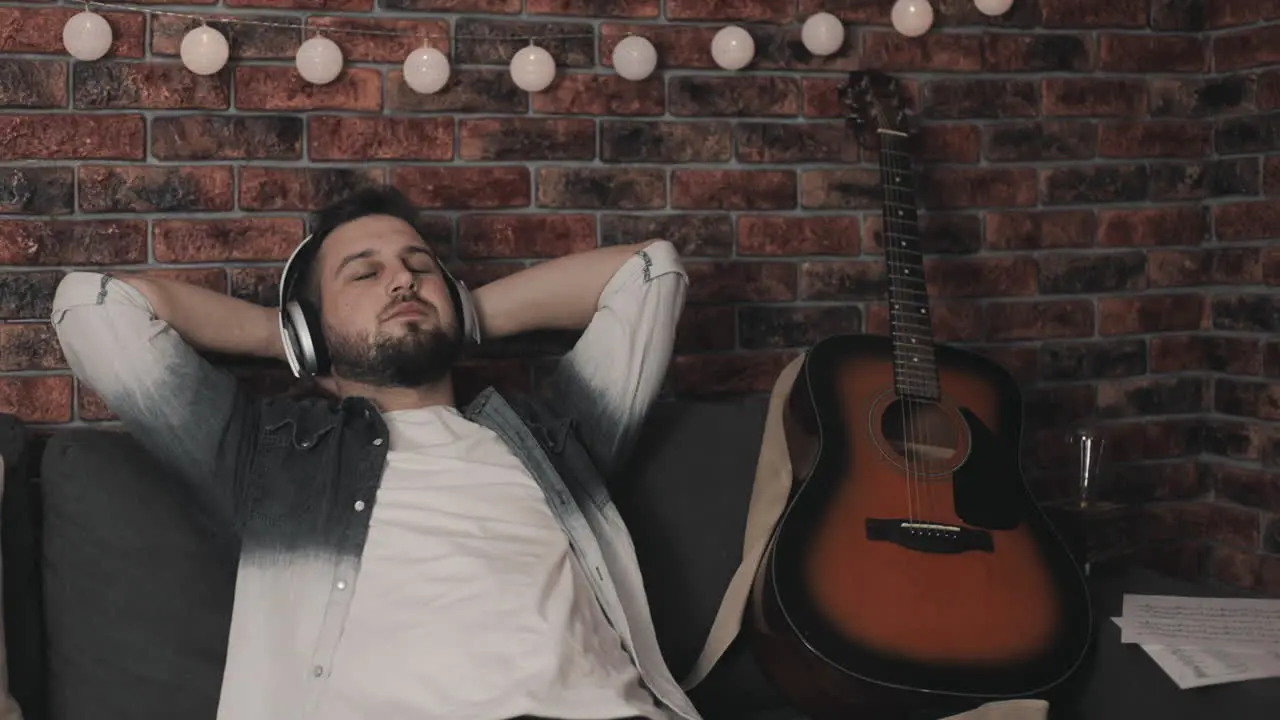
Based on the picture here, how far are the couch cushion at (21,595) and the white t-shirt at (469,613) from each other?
43 cm

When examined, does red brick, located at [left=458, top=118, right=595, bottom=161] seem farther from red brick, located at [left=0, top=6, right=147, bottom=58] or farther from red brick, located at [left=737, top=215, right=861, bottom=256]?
red brick, located at [left=0, top=6, right=147, bottom=58]

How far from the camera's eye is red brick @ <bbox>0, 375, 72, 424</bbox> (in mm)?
2121

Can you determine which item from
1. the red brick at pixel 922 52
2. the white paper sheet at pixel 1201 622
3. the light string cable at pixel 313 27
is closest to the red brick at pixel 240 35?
the light string cable at pixel 313 27

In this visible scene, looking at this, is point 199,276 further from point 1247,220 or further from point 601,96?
point 1247,220

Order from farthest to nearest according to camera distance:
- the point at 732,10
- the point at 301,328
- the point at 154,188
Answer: the point at 732,10 < the point at 154,188 < the point at 301,328

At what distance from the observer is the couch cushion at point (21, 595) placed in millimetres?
1767

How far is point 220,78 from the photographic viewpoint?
2.20 meters

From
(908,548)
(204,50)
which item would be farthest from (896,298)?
(204,50)

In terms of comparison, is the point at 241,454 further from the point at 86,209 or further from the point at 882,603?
the point at 882,603

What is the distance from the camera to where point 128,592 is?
1788 mm

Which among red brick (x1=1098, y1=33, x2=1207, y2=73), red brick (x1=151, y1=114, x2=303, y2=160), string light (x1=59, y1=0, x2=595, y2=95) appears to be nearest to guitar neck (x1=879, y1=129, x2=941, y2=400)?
string light (x1=59, y1=0, x2=595, y2=95)

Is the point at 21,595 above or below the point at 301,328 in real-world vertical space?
below

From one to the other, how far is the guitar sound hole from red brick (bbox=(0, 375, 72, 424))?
1362 mm

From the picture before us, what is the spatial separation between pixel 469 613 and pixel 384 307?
0.51 m
